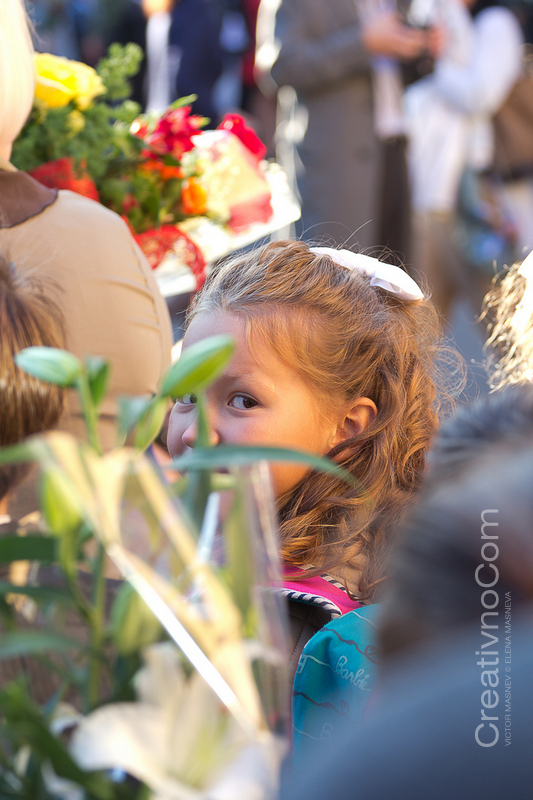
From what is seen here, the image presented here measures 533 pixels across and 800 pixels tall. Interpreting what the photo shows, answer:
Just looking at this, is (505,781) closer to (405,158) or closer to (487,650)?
(487,650)

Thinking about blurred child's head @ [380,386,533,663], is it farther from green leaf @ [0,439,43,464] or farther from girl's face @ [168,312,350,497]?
girl's face @ [168,312,350,497]

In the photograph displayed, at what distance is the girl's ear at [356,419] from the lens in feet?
4.71

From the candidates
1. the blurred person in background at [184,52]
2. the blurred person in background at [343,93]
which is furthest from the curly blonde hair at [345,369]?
the blurred person in background at [184,52]

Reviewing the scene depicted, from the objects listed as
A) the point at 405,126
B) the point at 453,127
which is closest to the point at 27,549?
the point at 405,126

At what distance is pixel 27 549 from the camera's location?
47cm

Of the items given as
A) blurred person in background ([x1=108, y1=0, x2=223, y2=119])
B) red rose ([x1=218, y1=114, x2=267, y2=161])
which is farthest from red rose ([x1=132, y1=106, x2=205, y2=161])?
blurred person in background ([x1=108, y1=0, x2=223, y2=119])

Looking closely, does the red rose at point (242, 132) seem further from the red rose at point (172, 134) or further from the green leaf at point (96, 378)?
the green leaf at point (96, 378)

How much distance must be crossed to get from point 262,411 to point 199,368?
2.82ft

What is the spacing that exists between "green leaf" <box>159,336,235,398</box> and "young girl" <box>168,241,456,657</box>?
748mm

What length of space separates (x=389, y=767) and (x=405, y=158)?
126 inches

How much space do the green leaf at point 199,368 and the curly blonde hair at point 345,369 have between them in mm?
809

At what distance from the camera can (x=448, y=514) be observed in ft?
1.42

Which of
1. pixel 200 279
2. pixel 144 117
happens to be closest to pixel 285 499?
pixel 200 279

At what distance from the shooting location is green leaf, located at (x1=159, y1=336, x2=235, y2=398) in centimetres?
48
